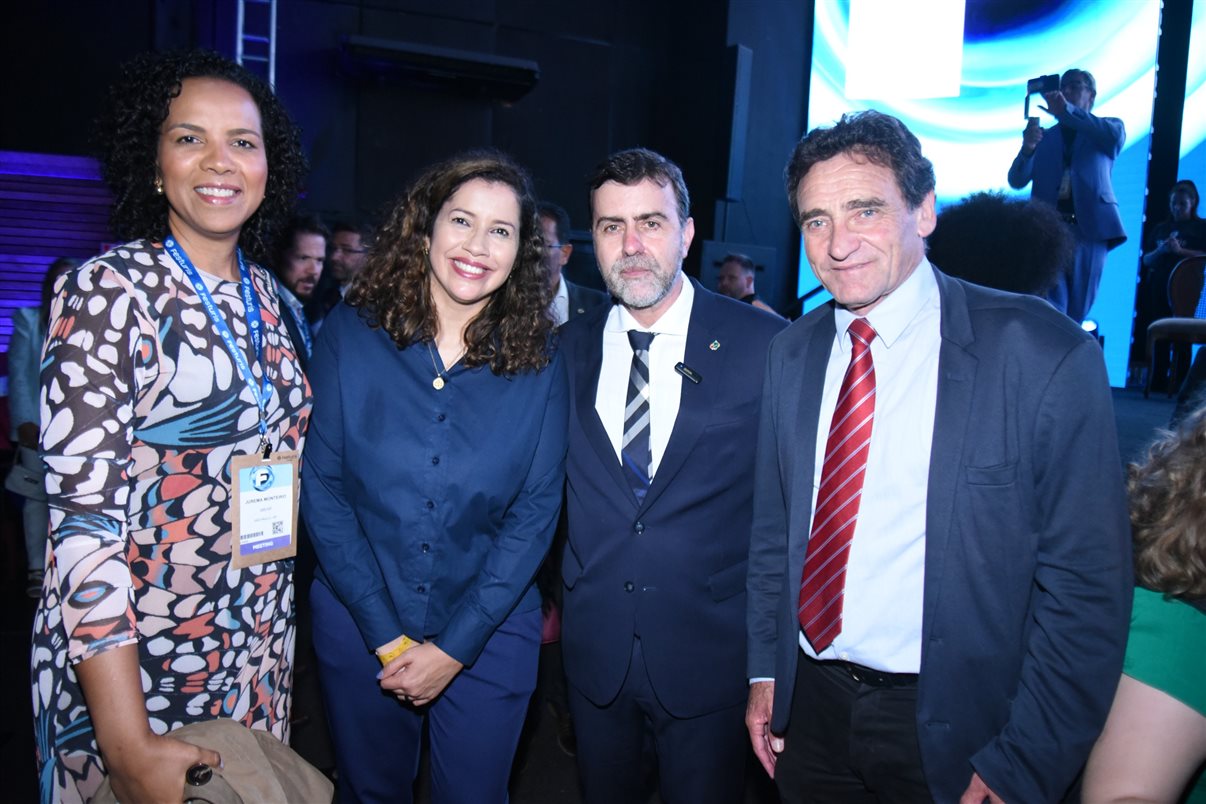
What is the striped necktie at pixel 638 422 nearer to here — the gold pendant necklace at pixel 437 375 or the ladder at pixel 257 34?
the gold pendant necklace at pixel 437 375

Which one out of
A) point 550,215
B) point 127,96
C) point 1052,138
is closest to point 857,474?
point 127,96

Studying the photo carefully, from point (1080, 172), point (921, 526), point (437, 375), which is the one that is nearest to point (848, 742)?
point (921, 526)

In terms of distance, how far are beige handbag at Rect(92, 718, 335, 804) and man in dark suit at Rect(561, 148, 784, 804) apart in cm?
77

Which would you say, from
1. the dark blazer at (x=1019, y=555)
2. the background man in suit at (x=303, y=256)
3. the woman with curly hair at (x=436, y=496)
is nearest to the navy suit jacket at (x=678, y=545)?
the woman with curly hair at (x=436, y=496)

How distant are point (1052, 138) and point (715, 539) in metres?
4.89

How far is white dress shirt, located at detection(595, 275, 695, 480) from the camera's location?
1.94 metres

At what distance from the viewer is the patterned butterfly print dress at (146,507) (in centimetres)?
127

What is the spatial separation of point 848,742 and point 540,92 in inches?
320

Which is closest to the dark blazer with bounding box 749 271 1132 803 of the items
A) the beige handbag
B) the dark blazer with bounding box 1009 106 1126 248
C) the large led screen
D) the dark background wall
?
the beige handbag

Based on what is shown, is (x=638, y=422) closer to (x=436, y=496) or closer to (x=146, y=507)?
(x=436, y=496)

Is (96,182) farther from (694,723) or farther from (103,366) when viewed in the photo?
(694,723)

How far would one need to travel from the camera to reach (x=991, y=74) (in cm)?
658

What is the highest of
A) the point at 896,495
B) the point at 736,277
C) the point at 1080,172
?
the point at 1080,172

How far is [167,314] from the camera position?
1484 millimetres
